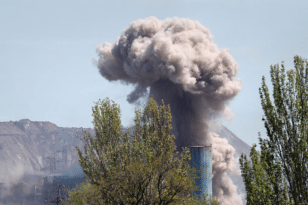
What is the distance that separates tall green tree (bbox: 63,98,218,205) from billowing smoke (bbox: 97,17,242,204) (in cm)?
3288

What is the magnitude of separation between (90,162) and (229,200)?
51283 mm

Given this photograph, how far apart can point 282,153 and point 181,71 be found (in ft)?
139

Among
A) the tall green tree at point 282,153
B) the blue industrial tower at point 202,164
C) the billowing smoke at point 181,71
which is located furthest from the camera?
the blue industrial tower at point 202,164

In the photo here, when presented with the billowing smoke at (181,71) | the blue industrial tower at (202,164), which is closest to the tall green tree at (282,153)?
the billowing smoke at (181,71)

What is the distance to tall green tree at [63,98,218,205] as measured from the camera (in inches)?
700

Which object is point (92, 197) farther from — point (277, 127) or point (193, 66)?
point (193, 66)

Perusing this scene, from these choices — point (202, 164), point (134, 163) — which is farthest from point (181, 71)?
point (134, 163)

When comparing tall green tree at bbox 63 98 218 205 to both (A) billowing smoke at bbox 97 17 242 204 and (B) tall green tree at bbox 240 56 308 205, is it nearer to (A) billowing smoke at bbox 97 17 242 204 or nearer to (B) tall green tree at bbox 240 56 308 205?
(B) tall green tree at bbox 240 56 308 205

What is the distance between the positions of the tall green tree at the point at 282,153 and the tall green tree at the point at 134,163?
19.4ft

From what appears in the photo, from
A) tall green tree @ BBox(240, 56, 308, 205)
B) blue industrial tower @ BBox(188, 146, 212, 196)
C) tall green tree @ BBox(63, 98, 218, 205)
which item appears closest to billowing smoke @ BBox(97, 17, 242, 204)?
blue industrial tower @ BBox(188, 146, 212, 196)

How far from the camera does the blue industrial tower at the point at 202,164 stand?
56.9m

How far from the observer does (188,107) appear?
61.2m

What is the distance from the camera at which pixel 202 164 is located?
189 feet

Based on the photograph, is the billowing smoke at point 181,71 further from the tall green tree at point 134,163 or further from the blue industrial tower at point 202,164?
the tall green tree at point 134,163
